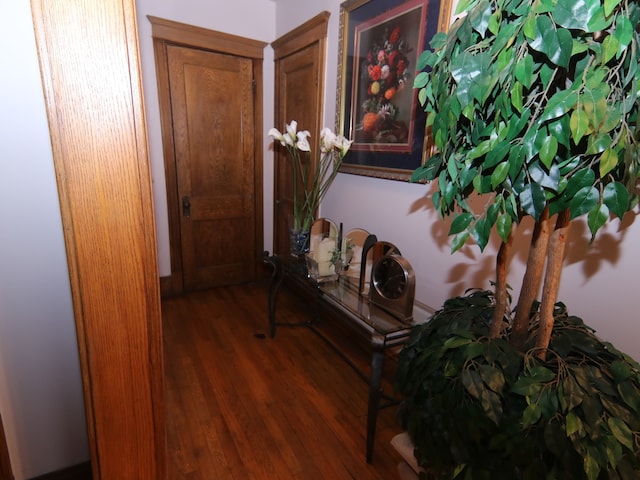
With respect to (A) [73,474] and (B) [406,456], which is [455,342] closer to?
(B) [406,456]

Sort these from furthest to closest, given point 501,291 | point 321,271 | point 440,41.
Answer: point 321,271, point 501,291, point 440,41

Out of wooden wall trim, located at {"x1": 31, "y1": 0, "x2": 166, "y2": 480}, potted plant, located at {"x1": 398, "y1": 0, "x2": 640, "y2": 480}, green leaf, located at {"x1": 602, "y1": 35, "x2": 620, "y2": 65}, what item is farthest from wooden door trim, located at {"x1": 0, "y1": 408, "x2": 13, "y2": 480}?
green leaf, located at {"x1": 602, "y1": 35, "x2": 620, "y2": 65}

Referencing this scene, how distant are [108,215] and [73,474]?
4.30 ft

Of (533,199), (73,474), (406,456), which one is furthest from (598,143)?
(73,474)

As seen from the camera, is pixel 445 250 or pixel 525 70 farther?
pixel 445 250

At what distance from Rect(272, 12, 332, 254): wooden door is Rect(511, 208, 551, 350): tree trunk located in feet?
5.49

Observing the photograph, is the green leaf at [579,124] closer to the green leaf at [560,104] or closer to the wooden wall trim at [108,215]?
the green leaf at [560,104]

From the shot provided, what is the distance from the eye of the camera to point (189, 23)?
9.23 feet

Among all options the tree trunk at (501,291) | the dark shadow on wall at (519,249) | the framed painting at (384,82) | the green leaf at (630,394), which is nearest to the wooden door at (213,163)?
the framed painting at (384,82)

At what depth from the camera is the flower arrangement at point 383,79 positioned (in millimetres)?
1871

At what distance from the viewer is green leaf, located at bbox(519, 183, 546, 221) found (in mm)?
685

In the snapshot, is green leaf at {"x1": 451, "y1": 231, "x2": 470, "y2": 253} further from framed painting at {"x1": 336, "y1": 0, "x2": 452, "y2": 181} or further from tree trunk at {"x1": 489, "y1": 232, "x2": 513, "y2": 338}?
framed painting at {"x1": 336, "y1": 0, "x2": 452, "y2": 181}

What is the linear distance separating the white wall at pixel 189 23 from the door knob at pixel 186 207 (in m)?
0.16

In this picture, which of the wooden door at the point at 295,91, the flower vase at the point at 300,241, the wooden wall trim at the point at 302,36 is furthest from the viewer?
the wooden door at the point at 295,91
